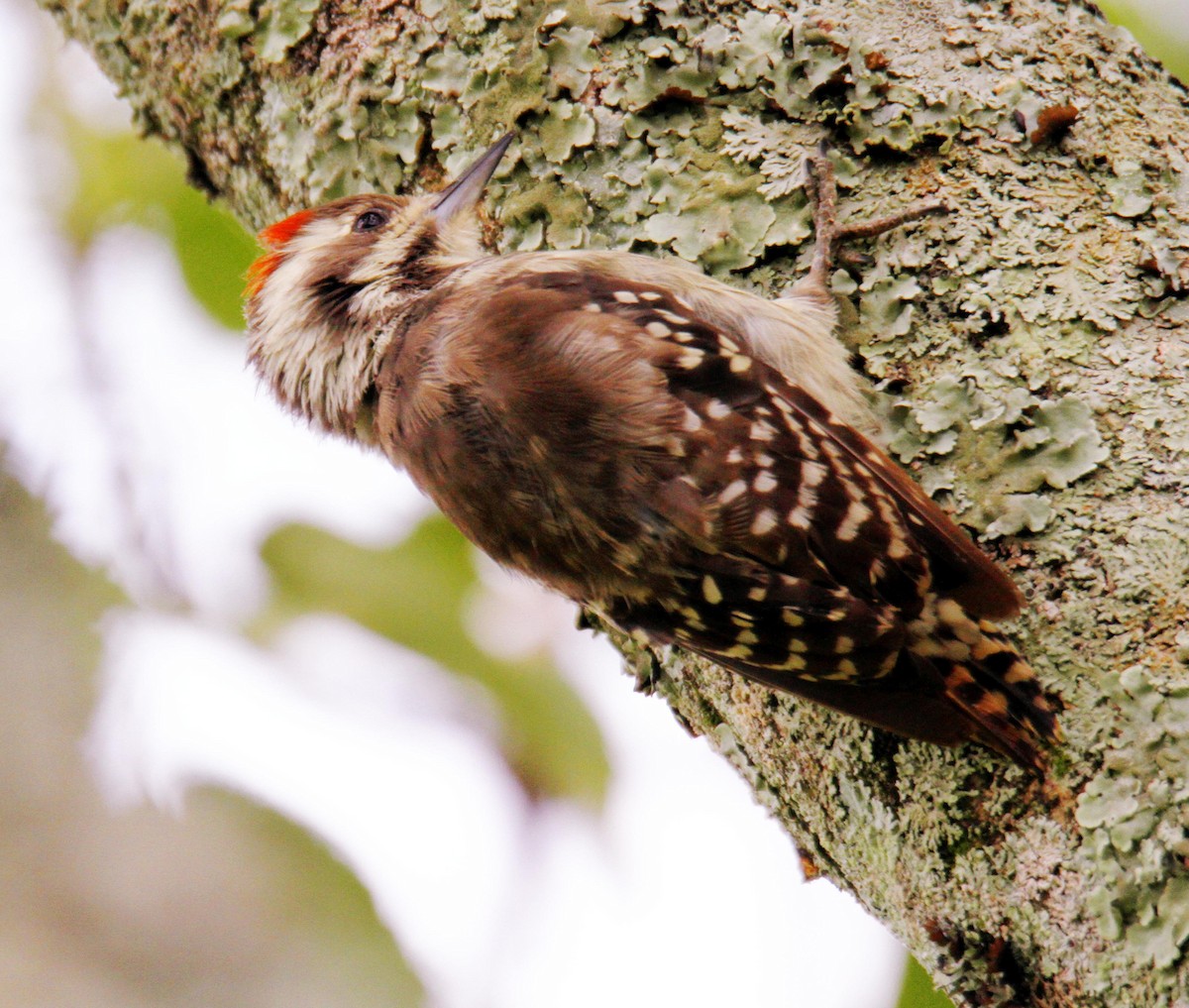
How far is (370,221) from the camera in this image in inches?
118

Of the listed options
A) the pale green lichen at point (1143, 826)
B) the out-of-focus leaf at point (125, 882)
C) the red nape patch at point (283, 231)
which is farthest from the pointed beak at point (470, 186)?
the pale green lichen at point (1143, 826)

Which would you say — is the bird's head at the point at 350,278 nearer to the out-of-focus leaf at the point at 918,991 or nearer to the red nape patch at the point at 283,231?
the red nape patch at the point at 283,231

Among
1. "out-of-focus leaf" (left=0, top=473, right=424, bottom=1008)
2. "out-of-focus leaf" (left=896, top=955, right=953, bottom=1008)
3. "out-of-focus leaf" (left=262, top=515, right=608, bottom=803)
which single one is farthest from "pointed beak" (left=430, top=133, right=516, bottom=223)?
"out-of-focus leaf" (left=896, top=955, right=953, bottom=1008)

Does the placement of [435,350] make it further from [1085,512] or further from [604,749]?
[1085,512]

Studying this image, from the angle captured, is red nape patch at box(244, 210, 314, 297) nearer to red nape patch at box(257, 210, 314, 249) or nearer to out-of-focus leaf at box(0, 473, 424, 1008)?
red nape patch at box(257, 210, 314, 249)

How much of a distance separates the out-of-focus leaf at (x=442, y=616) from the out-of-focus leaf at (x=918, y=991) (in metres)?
0.98

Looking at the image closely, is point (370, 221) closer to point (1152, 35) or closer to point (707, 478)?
point (707, 478)

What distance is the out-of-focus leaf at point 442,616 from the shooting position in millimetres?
3047

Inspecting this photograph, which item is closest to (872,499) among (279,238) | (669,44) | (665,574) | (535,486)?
(665,574)

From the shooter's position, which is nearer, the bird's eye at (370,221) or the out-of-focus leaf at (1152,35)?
the out-of-focus leaf at (1152,35)

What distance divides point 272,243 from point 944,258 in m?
1.63

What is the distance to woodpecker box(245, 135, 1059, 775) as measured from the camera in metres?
2.09

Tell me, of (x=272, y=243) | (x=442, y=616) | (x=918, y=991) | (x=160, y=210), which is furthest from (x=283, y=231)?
(x=918, y=991)

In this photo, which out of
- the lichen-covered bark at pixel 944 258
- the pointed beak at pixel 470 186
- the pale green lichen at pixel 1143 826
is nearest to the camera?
the pale green lichen at pixel 1143 826
